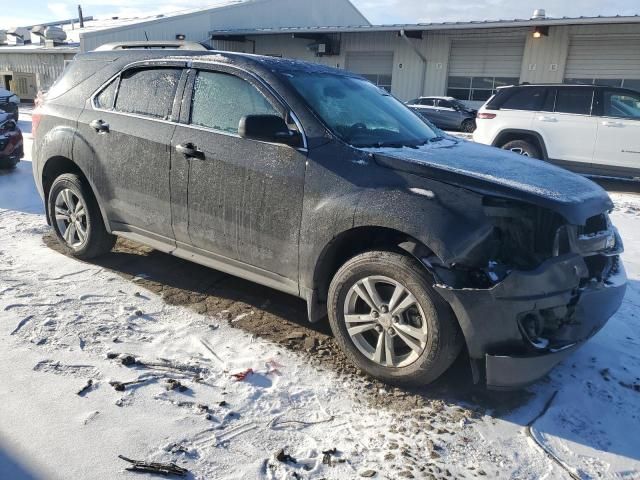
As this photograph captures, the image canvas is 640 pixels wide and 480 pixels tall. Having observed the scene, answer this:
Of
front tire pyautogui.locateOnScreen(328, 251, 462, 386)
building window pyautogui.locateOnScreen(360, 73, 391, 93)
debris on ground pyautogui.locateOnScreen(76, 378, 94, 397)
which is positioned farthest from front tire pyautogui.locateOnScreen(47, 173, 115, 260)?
building window pyautogui.locateOnScreen(360, 73, 391, 93)

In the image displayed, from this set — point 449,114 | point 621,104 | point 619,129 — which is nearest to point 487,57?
point 449,114

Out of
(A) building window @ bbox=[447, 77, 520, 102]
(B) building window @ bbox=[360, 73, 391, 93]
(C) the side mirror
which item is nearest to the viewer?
(C) the side mirror

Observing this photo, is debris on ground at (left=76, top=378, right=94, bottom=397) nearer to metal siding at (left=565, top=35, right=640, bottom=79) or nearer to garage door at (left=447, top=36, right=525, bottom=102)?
metal siding at (left=565, top=35, right=640, bottom=79)

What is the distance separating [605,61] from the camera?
19.3 m

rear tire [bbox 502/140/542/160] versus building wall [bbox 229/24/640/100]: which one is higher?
building wall [bbox 229/24/640/100]

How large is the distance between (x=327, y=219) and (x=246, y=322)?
1148mm

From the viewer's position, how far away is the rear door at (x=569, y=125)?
9.98 metres

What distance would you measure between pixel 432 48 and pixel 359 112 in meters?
21.1

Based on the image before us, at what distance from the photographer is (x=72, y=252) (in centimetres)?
489

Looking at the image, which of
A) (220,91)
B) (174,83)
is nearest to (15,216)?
(174,83)

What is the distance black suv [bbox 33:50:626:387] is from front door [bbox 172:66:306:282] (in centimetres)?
1

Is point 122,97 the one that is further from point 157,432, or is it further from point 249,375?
point 157,432

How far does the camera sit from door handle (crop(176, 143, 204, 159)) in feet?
12.5

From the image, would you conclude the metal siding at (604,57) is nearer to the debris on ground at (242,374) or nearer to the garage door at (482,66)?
the garage door at (482,66)
